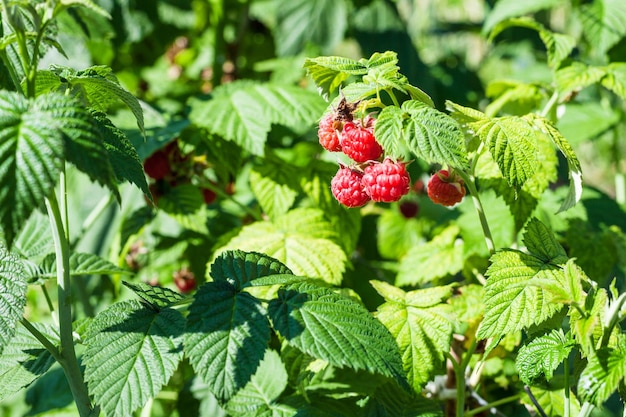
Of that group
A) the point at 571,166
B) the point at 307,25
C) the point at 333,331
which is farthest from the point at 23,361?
the point at 307,25

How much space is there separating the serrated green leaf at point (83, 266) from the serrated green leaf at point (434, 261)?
59cm

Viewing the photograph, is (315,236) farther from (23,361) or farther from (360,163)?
(23,361)

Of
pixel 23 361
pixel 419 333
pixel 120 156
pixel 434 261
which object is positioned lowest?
pixel 434 261

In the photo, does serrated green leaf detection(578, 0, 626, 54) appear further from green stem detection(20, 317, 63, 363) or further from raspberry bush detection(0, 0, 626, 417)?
green stem detection(20, 317, 63, 363)

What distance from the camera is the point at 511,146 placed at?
94 centimetres

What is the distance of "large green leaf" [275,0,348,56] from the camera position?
223 centimetres

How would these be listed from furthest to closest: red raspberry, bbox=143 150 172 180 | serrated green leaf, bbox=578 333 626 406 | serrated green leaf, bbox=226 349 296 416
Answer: red raspberry, bbox=143 150 172 180
serrated green leaf, bbox=226 349 296 416
serrated green leaf, bbox=578 333 626 406

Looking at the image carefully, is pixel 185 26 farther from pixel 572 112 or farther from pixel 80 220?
pixel 572 112

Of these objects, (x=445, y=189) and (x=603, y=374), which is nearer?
(x=603, y=374)

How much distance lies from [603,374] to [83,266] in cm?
84

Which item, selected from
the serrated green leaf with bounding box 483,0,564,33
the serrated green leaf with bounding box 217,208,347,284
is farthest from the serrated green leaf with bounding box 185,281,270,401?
the serrated green leaf with bounding box 483,0,564,33

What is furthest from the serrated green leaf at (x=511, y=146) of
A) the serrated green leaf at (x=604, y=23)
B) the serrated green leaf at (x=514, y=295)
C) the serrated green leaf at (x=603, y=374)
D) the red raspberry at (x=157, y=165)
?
the serrated green leaf at (x=604, y=23)

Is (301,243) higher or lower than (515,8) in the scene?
lower

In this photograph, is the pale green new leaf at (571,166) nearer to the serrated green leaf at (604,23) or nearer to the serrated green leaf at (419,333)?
the serrated green leaf at (419,333)
